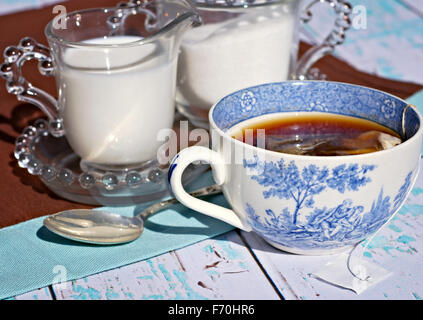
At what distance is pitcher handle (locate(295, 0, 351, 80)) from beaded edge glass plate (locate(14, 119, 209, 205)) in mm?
262

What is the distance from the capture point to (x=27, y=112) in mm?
885

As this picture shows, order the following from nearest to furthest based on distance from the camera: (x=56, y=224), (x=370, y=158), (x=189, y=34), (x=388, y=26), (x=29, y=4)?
(x=370, y=158) → (x=56, y=224) → (x=189, y=34) → (x=388, y=26) → (x=29, y=4)

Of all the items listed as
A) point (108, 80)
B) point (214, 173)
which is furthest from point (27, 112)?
point (214, 173)

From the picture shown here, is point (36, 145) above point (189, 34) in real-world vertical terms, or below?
below

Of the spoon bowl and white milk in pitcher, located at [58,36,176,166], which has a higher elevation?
white milk in pitcher, located at [58,36,176,166]

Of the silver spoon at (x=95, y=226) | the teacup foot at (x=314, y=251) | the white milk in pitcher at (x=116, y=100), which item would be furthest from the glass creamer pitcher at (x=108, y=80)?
the teacup foot at (x=314, y=251)

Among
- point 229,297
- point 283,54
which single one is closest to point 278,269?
point 229,297

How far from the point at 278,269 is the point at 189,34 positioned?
333mm

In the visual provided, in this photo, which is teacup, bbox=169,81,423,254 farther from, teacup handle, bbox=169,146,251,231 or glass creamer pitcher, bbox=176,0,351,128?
glass creamer pitcher, bbox=176,0,351,128

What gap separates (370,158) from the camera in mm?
499

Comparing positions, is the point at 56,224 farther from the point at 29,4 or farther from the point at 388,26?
the point at 29,4

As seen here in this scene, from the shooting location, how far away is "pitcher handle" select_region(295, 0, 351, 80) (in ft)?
2.73

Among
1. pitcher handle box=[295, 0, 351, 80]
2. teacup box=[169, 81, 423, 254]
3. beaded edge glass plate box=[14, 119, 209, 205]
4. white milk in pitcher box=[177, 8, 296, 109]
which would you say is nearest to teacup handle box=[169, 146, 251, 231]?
teacup box=[169, 81, 423, 254]

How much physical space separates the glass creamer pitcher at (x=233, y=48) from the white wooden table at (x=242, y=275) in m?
0.23
